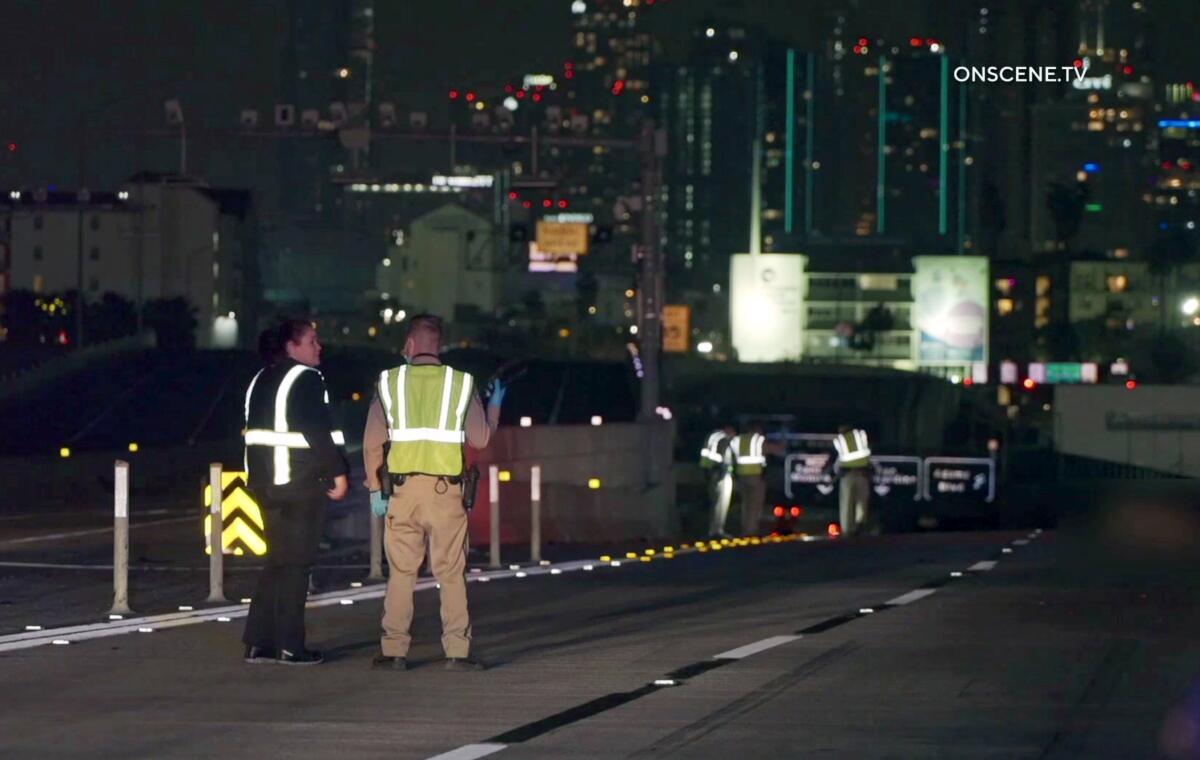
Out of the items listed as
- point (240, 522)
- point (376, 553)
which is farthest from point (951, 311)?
point (376, 553)

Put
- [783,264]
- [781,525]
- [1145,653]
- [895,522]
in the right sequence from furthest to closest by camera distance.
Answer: [783,264] → [895,522] → [781,525] → [1145,653]

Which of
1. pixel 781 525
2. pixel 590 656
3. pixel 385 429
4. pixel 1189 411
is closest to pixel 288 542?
pixel 385 429

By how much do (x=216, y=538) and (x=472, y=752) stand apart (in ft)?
24.7

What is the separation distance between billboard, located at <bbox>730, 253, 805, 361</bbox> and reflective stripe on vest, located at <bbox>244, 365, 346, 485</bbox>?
416 ft

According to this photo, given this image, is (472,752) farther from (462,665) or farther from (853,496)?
(853,496)

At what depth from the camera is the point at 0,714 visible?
10102mm

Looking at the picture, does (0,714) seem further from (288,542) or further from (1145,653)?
(1145,653)

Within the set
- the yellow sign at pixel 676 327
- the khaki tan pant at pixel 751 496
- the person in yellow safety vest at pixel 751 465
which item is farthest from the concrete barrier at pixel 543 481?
the yellow sign at pixel 676 327

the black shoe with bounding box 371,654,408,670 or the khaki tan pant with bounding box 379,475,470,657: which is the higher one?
the khaki tan pant with bounding box 379,475,470,657

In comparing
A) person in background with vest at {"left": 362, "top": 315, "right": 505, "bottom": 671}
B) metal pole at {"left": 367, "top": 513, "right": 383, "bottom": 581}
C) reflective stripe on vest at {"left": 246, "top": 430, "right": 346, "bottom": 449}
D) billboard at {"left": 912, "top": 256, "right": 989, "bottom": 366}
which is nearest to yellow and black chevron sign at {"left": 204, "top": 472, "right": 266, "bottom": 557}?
metal pole at {"left": 367, "top": 513, "right": 383, "bottom": 581}

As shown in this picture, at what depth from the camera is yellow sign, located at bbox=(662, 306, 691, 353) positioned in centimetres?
11865

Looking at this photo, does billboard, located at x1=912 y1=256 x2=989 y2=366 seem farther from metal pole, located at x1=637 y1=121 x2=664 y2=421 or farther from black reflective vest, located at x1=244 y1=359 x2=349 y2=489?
black reflective vest, located at x1=244 y1=359 x2=349 y2=489

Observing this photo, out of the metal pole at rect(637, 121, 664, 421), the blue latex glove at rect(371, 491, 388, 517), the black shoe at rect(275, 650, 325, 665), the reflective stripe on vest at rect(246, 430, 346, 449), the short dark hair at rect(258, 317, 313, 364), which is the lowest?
the black shoe at rect(275, 650, 325, 665)

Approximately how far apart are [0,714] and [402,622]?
7.49 ft
